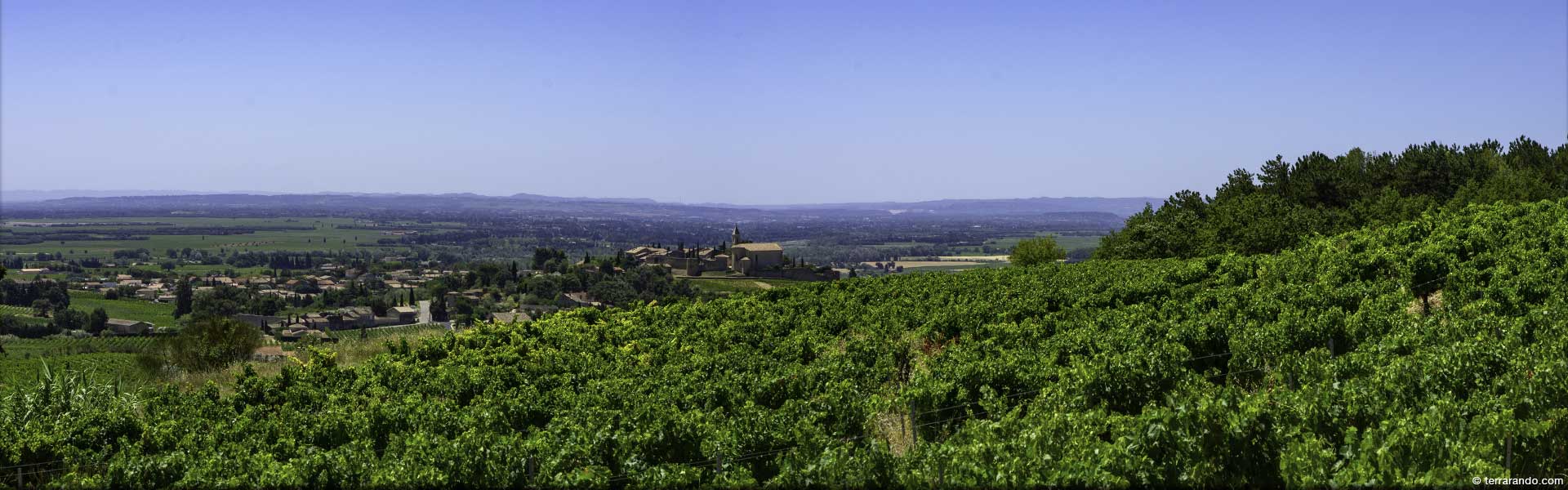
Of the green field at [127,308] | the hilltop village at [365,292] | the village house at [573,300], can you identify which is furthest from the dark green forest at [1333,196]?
the green field at [127,308]

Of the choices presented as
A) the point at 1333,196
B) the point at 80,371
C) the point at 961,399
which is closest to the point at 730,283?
the point at 1333,196

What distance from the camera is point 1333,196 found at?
50312 mm

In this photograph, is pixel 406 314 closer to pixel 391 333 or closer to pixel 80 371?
pixel 391 333

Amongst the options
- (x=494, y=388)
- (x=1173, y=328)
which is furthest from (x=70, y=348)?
(x=1173, y=328)

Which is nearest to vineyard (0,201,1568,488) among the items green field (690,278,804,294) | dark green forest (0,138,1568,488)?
dark green forest (0,138,1568,488)

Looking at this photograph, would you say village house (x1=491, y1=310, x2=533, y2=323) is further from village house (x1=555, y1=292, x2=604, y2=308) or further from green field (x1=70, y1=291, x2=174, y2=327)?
green field (x1=70, y1=291, x2=174, y2=327)

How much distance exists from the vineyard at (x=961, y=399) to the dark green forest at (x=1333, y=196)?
680 inches

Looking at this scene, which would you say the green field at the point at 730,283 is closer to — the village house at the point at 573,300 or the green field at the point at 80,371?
the village house at the point at 573,300

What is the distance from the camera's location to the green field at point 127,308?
9312cm

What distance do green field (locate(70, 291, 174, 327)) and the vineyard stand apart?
8678 cm

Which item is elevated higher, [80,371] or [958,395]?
[958,395]

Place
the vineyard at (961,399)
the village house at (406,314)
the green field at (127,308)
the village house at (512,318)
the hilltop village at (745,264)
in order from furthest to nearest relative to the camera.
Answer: the hilltop village at (745,264)
the village house at (406,314)
the green field at (127,308)
the village house at (512,318)
the vineyard at (961,399)

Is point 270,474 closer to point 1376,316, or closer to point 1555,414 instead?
point 1555,414

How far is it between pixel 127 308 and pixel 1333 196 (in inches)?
4500
